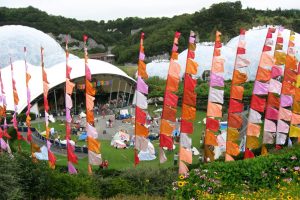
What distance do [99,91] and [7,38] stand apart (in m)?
15.2

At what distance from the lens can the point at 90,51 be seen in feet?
287

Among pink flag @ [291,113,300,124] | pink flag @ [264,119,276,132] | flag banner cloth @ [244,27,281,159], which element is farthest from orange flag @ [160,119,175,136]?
pink flag @ [291,113,300,124]

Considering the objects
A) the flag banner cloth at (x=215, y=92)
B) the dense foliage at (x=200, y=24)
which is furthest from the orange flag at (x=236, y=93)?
the dense foliage at (x=200, y=24)

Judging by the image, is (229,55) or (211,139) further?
(229,55)

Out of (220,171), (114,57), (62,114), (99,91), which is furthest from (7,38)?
(220,171)

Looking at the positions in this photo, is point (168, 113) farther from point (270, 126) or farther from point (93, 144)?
point (270, 126)

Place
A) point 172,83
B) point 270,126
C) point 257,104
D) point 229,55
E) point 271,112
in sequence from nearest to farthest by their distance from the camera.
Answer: point 172,83 < point 257,104 < point 270,126 < point 271,112 < point 229,55

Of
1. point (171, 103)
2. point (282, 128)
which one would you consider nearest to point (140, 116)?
point (171, 103)

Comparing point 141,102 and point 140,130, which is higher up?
point 141,102

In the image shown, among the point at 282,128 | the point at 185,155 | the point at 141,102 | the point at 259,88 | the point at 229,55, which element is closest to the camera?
the point at 185,155

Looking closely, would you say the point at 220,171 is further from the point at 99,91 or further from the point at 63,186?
the point at 99,91

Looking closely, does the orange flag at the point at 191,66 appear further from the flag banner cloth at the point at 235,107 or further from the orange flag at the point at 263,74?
the orange flag at the point at 263,74

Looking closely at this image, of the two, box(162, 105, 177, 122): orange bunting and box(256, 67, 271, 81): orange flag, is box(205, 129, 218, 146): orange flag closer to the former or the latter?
box(162, 105, 177, 122): orange bunting

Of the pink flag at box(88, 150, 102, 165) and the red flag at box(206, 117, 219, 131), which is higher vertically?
the red flag at box(206, 117, 219, 131)
